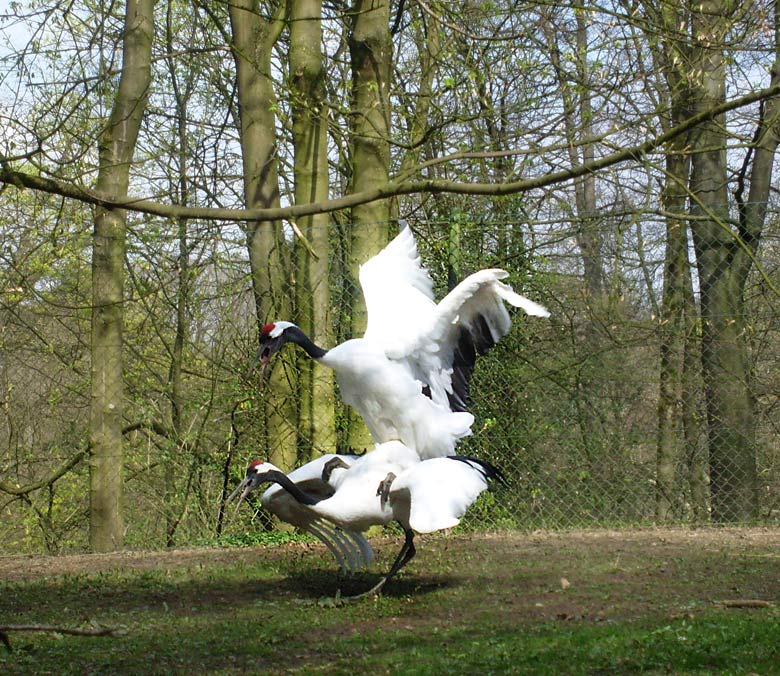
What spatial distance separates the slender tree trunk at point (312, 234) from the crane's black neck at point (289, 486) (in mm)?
2772

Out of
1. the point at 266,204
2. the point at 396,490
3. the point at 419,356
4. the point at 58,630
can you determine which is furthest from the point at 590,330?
the point at 58,630

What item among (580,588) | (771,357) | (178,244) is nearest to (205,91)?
(178,244)

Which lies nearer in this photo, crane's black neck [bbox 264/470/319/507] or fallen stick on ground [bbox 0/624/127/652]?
fallen stick on ground [bbox 0/624/127/652]

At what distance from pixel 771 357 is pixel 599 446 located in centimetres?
173

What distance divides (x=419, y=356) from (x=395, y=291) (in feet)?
2.62

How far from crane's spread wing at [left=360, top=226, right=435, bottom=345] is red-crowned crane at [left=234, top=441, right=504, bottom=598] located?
95 centimetres

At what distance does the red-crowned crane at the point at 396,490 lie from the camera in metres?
5.96

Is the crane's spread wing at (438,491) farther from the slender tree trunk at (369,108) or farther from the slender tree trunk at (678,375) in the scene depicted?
the slender tree trunk at (369,108)

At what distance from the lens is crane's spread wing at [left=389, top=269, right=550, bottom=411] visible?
23.8 feet

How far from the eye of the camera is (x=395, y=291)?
834 cm

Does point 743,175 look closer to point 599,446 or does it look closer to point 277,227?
point 599,446

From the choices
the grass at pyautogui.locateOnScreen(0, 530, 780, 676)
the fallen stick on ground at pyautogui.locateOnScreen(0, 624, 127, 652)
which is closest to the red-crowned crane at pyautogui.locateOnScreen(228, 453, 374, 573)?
the grass at pyautogui.locateOnScreen(0, 530, 780, 676)

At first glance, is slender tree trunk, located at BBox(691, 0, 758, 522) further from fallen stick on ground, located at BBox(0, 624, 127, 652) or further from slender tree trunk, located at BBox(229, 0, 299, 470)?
fallen stick on ground, located at BBox(0, 624, 127, 652)

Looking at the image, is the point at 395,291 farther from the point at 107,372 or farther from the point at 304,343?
the point at 107,372
